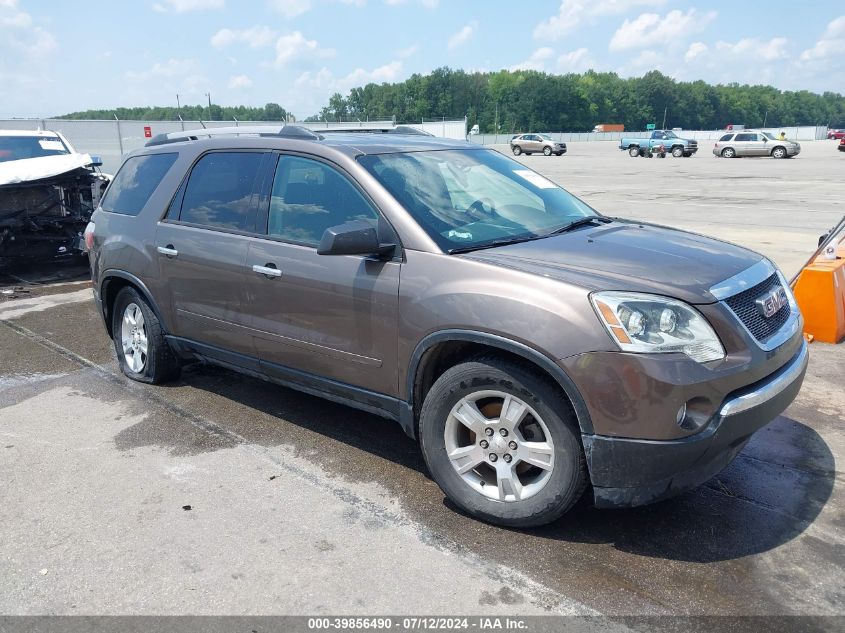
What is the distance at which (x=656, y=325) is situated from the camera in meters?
2.86

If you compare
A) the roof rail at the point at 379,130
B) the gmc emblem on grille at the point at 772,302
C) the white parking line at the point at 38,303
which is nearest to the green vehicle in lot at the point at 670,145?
the white parking line at the point at 38,303

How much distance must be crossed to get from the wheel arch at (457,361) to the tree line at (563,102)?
116 meters

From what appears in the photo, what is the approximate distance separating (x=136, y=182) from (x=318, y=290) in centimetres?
231

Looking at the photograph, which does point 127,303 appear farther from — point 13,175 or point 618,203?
point 618,203

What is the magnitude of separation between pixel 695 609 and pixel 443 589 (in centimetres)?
98

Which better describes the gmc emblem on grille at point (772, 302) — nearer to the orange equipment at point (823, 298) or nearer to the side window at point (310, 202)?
the side window at point (310, 202)

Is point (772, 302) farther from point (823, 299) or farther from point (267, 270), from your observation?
point (823, 299)

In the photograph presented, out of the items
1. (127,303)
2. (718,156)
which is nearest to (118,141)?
(127,303)

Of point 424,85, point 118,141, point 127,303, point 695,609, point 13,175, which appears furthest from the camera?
point 424,85

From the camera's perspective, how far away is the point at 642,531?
10.7 feet

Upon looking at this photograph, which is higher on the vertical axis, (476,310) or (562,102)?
(562,102)

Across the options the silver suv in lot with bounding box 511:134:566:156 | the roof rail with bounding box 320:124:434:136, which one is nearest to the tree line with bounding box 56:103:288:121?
the silver suv in lot with bounding box 511:134:566:156

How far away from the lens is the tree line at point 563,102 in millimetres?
131000

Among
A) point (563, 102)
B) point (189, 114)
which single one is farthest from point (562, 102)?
point (189, 114)
